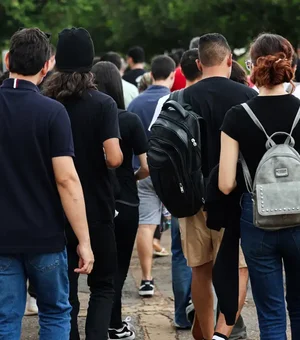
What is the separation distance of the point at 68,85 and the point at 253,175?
125cm

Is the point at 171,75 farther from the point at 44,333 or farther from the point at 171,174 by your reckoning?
the point at 44,333

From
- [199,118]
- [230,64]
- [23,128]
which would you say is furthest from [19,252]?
[230,64]

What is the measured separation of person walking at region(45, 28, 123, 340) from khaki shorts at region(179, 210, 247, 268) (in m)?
0.62

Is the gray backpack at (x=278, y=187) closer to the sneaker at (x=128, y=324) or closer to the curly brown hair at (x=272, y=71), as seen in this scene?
the curly brown hair at (x=272, y=71)

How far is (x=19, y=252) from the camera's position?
4684mm

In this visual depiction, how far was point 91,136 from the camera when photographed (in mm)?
5648

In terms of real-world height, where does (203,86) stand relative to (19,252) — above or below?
above

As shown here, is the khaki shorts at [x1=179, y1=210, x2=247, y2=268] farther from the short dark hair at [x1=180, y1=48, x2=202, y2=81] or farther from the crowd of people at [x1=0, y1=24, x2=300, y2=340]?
the short dark hair at [x1=180, y1=48, x2=202, y2=81]

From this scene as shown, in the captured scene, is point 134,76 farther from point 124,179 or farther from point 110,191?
point 110,191

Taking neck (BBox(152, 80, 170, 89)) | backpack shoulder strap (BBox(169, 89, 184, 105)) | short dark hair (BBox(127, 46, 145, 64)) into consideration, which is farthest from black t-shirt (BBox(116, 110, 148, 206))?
short dark hair (BBox(127, 46, 145, 64))

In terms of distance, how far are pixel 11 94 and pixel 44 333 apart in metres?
1.15

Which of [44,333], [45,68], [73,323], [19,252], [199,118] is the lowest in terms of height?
[73,323]

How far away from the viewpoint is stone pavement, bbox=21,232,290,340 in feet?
23.0

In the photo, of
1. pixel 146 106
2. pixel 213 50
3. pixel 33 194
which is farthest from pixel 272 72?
pixel 146 106
